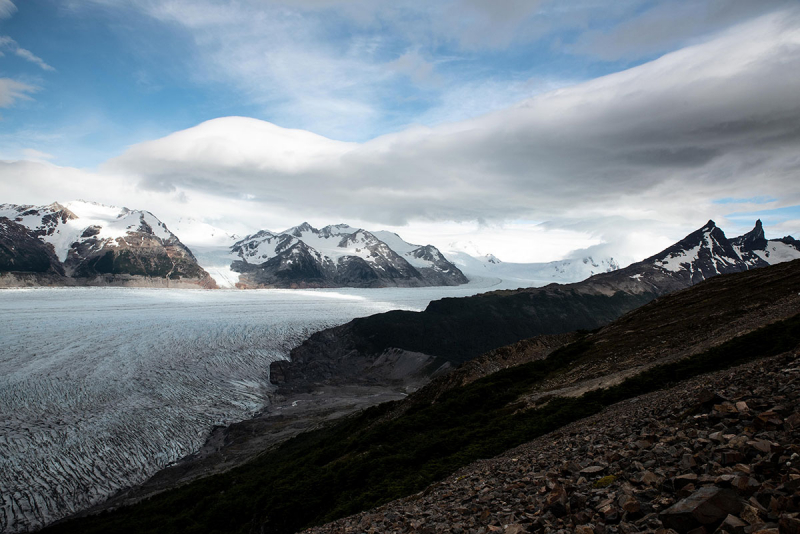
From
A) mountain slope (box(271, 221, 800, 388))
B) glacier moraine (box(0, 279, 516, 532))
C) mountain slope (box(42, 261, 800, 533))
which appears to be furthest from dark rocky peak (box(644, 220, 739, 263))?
mountain slope (box(42, 261, 800, 533))

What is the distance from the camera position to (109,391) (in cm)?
6425

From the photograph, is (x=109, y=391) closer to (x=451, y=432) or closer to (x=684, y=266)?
(x=451, y=432)

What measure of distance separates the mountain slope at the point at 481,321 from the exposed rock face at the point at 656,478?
80895 millimetres

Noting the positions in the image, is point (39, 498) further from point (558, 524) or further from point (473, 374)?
point (558, 524)

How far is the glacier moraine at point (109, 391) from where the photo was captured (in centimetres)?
4391

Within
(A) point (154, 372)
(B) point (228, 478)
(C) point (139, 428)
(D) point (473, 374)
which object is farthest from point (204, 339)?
(D) point (473, 374)

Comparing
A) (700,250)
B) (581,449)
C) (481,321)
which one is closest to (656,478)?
(581,449)

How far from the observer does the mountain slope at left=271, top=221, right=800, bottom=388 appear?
4126 inches

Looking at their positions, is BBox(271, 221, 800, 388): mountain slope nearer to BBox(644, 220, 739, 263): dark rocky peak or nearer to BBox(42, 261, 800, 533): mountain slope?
BBox(644, 220, 739, 263): dark rocky peak

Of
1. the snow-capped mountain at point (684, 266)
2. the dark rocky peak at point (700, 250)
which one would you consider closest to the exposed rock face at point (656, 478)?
the snow-capped mountain at point (684, 266)

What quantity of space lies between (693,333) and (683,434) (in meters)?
24.0

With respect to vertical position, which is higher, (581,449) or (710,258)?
(710,258)

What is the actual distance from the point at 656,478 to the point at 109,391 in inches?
3017

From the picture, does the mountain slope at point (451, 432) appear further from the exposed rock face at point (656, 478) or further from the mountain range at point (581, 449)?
the exposed rock face at point (656, 478)
